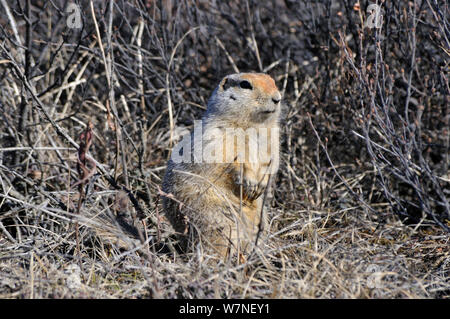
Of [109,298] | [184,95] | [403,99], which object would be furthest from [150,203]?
[403,99]

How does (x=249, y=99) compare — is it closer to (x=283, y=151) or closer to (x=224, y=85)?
(x=224, y=85)

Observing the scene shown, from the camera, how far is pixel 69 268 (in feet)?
9.07

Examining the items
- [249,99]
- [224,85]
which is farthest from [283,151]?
[249,99]

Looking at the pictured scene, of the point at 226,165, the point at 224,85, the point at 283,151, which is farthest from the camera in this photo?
the point at 283,151

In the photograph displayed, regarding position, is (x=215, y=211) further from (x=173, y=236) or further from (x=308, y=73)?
(x=308, y=73)

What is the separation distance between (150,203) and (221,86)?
2.96ft

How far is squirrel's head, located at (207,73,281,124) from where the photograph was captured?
3230 mm

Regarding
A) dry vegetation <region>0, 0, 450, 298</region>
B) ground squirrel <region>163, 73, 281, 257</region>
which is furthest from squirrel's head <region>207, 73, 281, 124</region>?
dry vegetation <region>0, 0, 450, 298</region>

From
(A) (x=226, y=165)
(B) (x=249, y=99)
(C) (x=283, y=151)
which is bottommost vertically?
(C) (x=283, y=151)

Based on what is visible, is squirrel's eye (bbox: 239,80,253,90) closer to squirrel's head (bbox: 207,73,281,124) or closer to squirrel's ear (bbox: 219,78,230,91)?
squirrel's head (bbox: 207,73,281,124)

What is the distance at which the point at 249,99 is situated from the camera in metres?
3.27

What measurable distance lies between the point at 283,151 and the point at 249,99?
1.45 metres

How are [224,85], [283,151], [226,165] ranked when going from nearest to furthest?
1. [226,165]
2. [224,85]
3. [283,151]

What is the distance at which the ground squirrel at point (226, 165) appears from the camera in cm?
306
